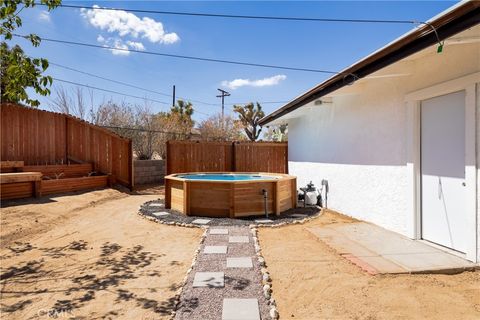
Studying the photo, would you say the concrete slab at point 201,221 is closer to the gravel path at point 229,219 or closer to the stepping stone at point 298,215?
the gravel path at point 229,219

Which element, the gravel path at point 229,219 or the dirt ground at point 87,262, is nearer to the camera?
the dirt ground at point 87,262

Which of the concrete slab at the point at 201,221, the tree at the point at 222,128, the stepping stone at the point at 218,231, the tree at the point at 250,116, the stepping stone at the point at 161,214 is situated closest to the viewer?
the stepping stone at the point at 218,231

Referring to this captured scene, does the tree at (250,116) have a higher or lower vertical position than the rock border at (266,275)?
higher

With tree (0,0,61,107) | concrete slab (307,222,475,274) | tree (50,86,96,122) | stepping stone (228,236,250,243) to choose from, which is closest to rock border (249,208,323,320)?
stepping stone (228,236,250,243)

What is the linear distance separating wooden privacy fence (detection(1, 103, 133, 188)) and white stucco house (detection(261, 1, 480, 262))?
769cm

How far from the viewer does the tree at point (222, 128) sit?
2348 centimetres

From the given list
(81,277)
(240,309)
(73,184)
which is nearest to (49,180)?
(73,184)

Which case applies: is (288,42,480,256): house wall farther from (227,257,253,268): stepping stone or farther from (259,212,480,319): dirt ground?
(227,257,253,268): stepping stone

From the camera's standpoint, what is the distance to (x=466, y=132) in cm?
404

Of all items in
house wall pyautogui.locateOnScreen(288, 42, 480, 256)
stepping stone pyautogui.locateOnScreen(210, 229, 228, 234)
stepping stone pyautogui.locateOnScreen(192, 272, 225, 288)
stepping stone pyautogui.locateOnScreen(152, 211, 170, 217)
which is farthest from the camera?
stepping stone pyautogui.locateOnScreen(152, 211, 170, 217)

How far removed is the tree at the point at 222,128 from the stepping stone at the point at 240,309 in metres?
19.6

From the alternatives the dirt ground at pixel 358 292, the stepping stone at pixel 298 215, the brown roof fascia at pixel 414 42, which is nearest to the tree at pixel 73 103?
the stepping stone at pixel 298 215

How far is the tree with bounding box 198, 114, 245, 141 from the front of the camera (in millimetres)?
23484

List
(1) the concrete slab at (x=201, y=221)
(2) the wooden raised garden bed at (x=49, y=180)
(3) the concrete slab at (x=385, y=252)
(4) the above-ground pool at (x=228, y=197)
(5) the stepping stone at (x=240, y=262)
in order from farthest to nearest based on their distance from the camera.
Answer: 1. (2) the wooden raised garden bed at (x=49, y=180)
2. (4) the above-ground pool at (x=228, y=197)
3. (1) the concrete slab at (x=201, y=221)
4. (5) the stepping stone at (x=240, y=262)
5. (3) the concrete slab at (x=385, y=252)
